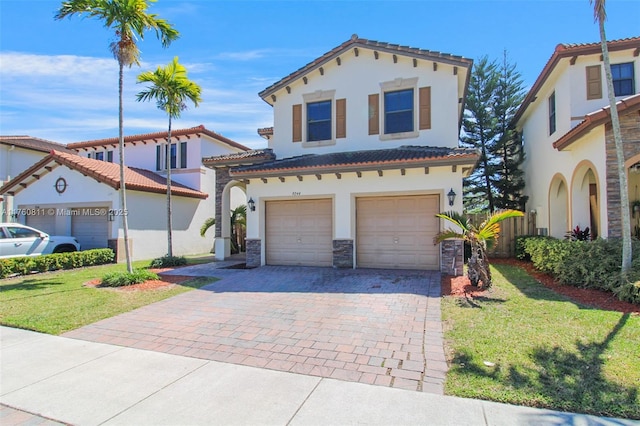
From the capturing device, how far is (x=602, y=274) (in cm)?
798

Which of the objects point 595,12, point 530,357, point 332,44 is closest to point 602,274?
point 530,357

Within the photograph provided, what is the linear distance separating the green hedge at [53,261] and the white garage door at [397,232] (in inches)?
430

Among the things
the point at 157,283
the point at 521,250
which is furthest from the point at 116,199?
the point at 521,250

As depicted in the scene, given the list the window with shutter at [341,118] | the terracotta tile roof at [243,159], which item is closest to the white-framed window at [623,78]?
the window with shutter at [341,118]

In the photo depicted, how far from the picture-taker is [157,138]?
69.7 ft

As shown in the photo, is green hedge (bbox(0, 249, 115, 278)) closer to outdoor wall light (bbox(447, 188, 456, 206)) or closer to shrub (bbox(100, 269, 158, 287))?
shrub (bbox(100, 269, 158, 287))

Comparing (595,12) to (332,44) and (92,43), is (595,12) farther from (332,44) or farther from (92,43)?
(92,43)

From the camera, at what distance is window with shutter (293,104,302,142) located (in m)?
14.4

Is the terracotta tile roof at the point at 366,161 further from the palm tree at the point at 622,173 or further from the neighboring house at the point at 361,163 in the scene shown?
the palm tree at the point at 622,173

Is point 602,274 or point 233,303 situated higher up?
point 602,274

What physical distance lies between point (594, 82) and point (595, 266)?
800 centimetres

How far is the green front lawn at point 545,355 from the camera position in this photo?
144 inches

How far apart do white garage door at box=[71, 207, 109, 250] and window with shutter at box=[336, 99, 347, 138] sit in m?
11.4

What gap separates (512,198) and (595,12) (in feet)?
49.2
